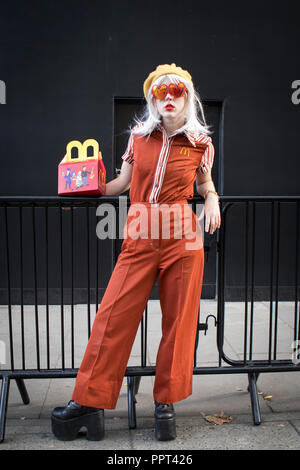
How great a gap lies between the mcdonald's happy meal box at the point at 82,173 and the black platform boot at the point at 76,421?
135cm

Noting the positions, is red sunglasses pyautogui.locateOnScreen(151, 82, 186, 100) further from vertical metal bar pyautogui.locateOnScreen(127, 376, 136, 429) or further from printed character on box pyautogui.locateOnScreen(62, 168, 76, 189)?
vertical metal bar pyautogui.locateOnScreen(127, 376, 136, 429)

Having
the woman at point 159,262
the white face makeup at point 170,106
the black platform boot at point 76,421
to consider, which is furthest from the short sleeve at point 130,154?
the black platform boot at point 76,421

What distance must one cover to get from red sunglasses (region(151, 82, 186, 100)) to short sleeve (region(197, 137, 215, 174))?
1.12 ft

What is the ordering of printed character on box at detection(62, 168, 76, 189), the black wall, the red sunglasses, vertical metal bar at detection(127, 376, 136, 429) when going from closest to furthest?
1. the red sunglasses
2. printed character on box at detection(62, 168, 76, 189)
3. vertical metal bar at detection(127, 376, 136, 429)
4. the black wall

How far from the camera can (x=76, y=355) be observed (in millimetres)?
4535

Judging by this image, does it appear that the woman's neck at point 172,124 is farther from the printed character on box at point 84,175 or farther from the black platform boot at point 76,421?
the black platform boot at point 76,421

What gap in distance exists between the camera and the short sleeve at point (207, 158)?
2.85 meters

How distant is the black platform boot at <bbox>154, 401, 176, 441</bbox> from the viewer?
286 cm

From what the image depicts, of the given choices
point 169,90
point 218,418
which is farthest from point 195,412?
point 169,90

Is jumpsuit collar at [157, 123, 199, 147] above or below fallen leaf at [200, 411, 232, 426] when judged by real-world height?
above

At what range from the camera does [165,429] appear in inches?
113

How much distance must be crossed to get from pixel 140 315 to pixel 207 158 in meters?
1.08

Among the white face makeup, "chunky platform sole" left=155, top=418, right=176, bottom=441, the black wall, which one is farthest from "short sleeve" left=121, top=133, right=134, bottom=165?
the black wall
